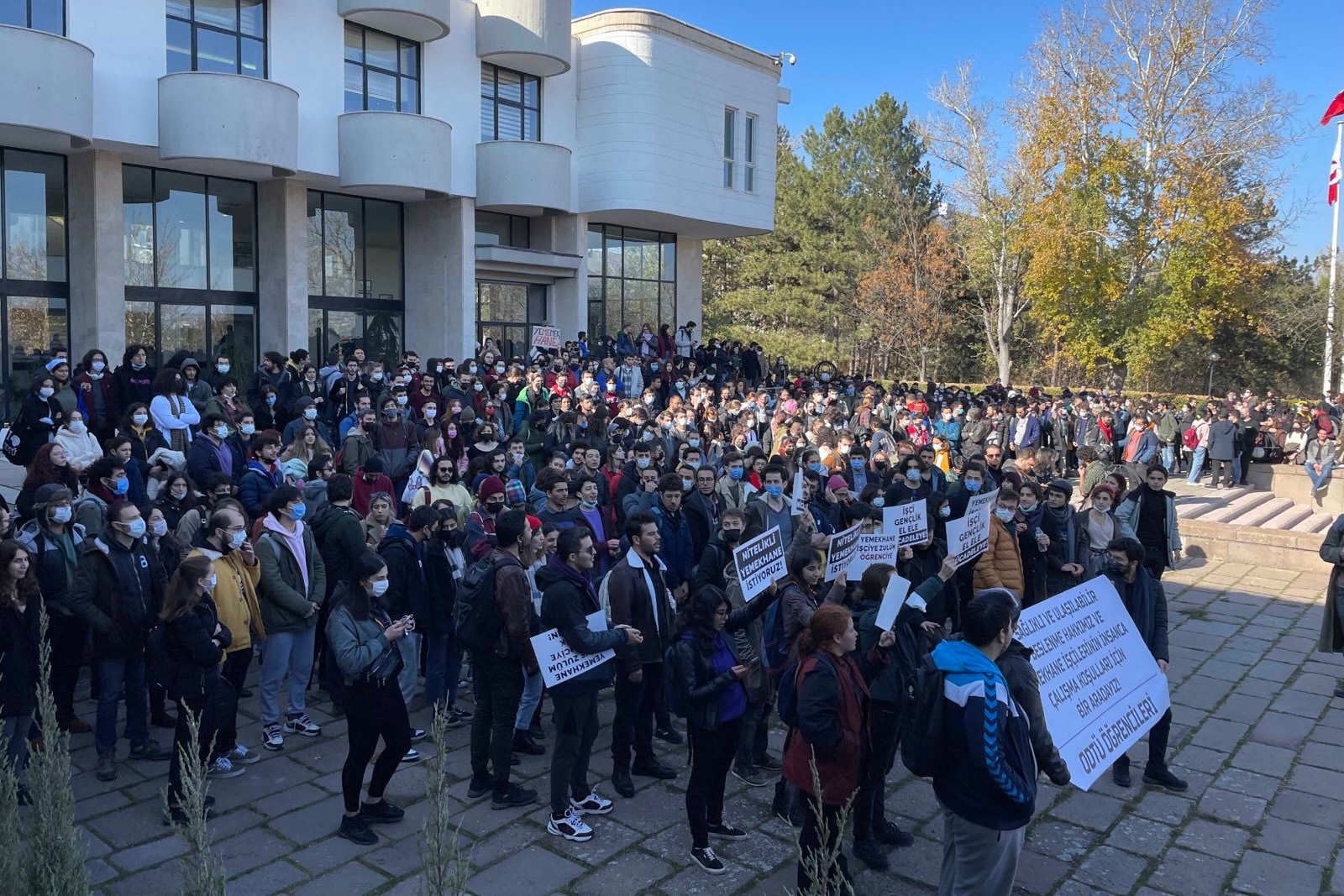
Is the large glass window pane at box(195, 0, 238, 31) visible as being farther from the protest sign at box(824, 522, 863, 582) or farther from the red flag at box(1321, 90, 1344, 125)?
the red flag at box(1321, 90, 1344, 125)

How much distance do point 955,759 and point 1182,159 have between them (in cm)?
3242

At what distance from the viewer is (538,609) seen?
7.29m

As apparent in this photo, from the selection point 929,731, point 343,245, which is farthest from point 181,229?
point 929,731

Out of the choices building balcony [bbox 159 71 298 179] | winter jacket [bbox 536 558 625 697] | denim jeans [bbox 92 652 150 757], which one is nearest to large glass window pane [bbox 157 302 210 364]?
building balcony [bbox 159 71 298 179]

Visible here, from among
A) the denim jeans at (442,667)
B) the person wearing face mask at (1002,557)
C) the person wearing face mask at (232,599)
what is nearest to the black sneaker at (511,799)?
the denim jeans at (442,667)

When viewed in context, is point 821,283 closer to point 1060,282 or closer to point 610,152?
point 1060,282

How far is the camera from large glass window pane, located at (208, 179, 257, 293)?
824 inches

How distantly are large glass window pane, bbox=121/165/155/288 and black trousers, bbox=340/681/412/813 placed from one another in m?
A: 16.9

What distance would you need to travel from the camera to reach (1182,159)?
31.2 metres

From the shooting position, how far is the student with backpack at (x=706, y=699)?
221 inches

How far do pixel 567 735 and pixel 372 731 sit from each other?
44.8 inches

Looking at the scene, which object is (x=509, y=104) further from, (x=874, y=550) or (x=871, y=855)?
(x=871, y=855)

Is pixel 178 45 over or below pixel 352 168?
over

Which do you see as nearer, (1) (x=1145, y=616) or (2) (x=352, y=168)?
(1) (x=1145, y=616)
